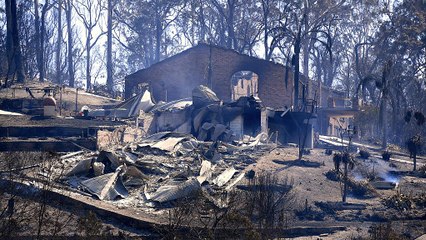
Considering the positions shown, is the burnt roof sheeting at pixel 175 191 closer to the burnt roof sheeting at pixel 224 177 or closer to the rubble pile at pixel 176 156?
the rubble pile at pixel 176 156

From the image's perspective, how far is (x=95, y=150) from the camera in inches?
715

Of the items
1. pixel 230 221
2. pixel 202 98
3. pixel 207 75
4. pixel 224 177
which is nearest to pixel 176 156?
pixel 224 177

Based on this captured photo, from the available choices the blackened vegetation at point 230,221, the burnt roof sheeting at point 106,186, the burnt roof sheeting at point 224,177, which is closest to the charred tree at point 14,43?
the burnt roof sheeting at point 224,177

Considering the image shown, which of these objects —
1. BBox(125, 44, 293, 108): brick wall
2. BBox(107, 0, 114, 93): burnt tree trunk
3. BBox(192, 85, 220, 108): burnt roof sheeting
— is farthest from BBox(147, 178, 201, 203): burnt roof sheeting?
BBox(107, 0, 114, 93): burnt tree trunk

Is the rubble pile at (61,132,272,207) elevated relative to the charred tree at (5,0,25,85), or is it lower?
lower

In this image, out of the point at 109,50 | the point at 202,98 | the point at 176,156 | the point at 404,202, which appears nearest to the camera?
the point at 404,202

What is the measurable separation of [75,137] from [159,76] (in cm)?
1845

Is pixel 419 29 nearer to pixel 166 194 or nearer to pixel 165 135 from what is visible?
pixel 165 135

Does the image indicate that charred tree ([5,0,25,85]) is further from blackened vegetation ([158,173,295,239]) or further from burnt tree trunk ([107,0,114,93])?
blackened vegetation ([158,173,295,239])

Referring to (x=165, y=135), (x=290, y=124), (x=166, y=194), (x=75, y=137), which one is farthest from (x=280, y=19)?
(x=166, y=194)

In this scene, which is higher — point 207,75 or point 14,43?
point 14,43

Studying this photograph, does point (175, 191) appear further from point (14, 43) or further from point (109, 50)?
point (109, 50)

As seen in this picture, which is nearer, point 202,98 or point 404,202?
point 404,202

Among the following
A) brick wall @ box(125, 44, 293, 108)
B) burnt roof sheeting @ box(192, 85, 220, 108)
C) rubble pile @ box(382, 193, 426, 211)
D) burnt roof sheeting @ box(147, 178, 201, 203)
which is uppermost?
brick wall @ box(125, 44, 293, 108)
